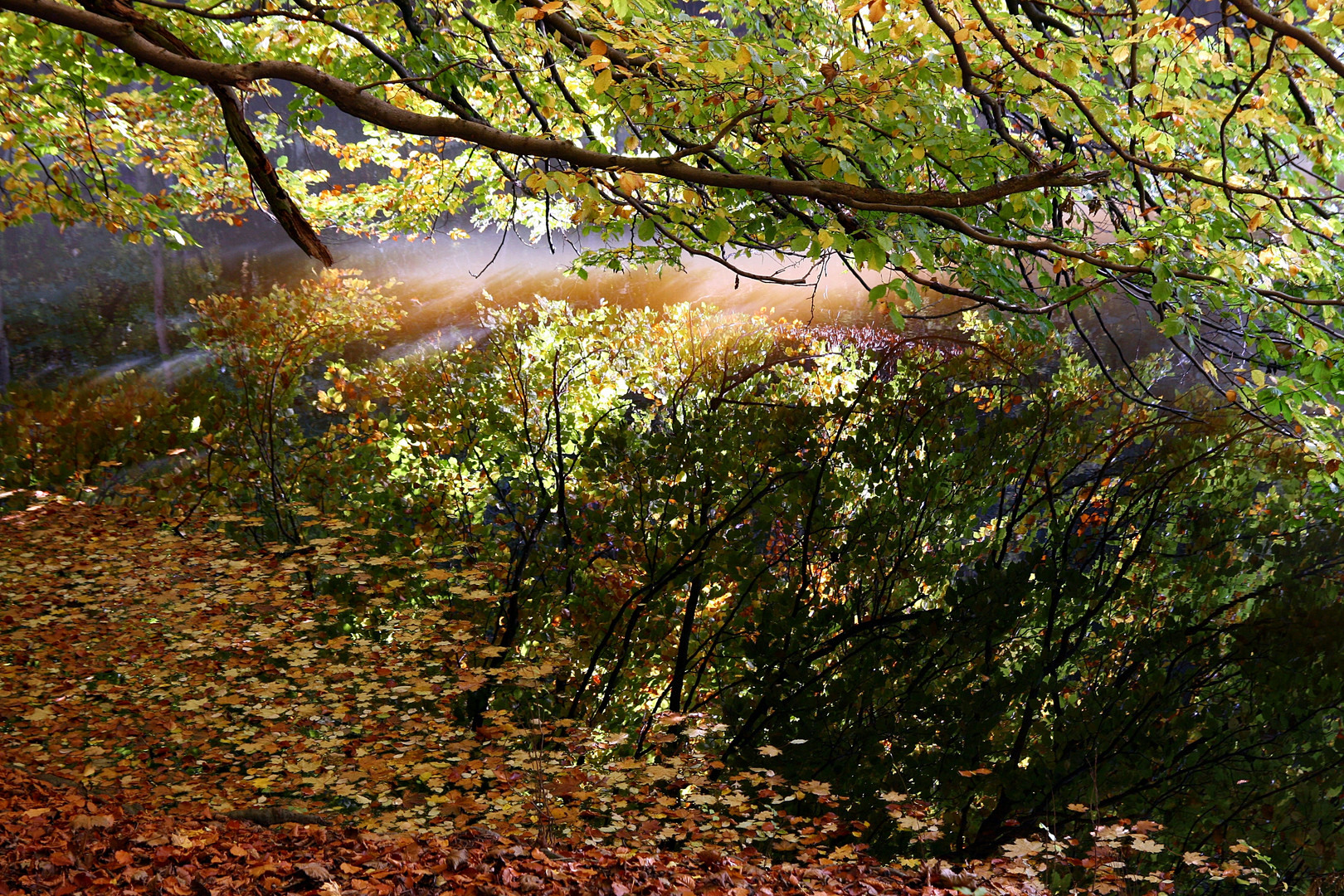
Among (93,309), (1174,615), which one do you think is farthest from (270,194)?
(93,309)

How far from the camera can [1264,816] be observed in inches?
157

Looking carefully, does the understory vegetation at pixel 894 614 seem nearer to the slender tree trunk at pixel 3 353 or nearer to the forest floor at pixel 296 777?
the forest floor at pixel 296 777

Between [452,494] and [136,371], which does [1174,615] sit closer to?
[452,494]

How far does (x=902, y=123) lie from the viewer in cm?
379

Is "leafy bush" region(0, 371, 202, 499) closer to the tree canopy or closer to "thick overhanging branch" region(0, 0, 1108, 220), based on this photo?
the tree canopy

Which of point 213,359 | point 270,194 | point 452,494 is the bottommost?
point 452,494

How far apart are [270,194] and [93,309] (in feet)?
36.8

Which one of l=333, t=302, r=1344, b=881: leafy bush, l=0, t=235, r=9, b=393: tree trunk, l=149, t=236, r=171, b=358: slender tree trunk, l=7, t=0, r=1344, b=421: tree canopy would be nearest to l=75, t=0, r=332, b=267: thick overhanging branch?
l=7, t=0, r=1344, b=421: tree canopy

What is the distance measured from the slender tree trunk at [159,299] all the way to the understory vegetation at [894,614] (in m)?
6.77

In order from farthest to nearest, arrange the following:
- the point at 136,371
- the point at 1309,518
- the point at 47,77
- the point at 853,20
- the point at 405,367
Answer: the point at 136,371 < the point at 405,367 < the point at 47,77 < the point at 853,20 < the point at 1309,518

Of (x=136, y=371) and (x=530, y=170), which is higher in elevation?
(x=530, y=170)

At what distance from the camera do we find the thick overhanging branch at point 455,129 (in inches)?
100

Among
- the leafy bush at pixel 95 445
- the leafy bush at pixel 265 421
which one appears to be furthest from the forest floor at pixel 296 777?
the leafy bush at pixel 95 445

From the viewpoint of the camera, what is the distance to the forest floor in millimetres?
2871
